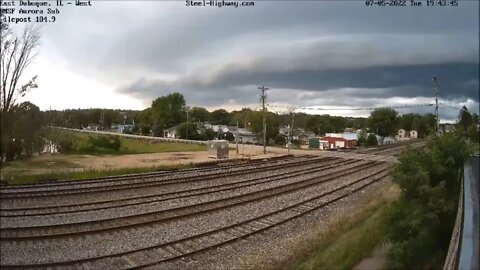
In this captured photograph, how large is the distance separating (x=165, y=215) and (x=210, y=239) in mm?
599

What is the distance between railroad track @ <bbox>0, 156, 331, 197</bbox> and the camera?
3.44 meters

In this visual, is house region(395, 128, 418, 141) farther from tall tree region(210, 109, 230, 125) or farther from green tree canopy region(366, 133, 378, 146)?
tall tree region(210, 109, 230, 125)

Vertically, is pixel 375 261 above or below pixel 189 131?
below

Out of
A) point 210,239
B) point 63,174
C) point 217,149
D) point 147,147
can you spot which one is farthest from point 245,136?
point 63,174

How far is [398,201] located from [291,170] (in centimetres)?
163

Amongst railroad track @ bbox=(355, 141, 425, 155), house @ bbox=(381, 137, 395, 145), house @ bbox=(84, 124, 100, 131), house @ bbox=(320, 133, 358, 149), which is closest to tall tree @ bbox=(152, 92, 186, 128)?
house @ bbox=(84, 124, 100, 131)

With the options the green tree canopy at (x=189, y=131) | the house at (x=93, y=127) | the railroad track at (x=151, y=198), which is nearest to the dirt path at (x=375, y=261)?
the railroad track at (x=151, y=198)

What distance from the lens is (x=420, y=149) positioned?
5.69 metres

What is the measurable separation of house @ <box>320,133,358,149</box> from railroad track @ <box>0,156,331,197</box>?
183mm

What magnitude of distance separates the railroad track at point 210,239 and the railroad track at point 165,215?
236 mm

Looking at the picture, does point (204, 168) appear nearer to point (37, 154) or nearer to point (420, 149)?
point (37, 154)

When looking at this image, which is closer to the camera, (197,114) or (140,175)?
(197,114)

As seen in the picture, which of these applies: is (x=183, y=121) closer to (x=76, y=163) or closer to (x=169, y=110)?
(x=169, y=110)

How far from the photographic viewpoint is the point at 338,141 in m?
5.03
